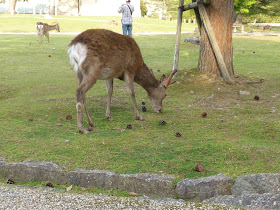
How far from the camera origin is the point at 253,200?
375 cm

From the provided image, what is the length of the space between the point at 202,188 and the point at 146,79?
3.91 meters

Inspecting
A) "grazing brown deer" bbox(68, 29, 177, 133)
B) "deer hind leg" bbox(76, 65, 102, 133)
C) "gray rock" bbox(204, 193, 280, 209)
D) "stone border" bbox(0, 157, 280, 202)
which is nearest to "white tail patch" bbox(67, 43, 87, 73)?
"grazing brown deer" bbox(68, 29, 177, 133)

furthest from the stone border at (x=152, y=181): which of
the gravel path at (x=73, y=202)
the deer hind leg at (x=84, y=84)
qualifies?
the deer hind leg at (x=84, y=84)

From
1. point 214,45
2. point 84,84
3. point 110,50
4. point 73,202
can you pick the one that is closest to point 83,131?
point 84,84

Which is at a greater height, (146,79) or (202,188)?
(146,79)

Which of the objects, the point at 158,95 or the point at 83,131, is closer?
the point at 83,131

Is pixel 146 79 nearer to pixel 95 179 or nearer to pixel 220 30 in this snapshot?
pixel 220 30

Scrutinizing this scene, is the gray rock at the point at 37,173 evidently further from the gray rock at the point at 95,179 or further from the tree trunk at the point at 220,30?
the tree trunk at the point at 220,30

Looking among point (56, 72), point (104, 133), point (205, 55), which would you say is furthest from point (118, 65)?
point (56, 72)

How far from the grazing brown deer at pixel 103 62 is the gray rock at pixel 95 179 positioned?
5.69 feet

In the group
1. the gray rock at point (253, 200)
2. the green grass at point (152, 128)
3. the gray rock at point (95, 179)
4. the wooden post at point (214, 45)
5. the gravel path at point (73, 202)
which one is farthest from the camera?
the wooden post at point (214, 45)

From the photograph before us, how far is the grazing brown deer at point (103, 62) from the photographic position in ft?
21.0

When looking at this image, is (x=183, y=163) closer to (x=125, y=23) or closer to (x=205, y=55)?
(x=205, y=55)

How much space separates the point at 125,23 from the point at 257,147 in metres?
12.1
